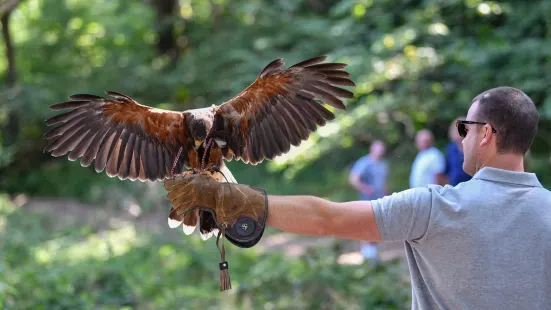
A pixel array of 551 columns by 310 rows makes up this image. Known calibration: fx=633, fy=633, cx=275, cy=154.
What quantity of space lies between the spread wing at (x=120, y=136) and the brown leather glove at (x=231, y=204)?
1.93 m

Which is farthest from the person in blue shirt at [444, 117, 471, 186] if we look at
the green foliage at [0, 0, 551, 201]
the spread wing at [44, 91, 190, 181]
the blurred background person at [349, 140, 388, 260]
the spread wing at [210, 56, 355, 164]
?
the spread wing at [44, 91, 190, 181]

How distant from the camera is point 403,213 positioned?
2021mm

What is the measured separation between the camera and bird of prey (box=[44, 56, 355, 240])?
4043mm

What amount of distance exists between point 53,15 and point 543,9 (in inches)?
431

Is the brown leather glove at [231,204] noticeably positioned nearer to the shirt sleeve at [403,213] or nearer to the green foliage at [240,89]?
the shirt sleeve at [403,213]

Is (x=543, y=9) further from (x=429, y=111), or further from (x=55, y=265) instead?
(x=55, y=265)

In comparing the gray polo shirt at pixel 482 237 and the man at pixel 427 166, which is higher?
the man at pixel 427 166

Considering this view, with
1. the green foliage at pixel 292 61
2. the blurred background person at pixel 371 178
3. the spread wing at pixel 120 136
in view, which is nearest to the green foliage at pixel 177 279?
the blurred background person at pixel 371 178

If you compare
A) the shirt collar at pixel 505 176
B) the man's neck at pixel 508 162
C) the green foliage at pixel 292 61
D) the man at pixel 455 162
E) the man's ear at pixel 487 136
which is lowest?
the shirt collar at pixel 505 176

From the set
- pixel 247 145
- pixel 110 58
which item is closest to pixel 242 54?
pixel 110 58

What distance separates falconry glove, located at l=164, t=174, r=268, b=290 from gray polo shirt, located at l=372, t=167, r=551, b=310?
15.2 inches

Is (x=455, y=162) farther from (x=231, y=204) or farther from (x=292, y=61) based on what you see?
(x=231, y=204)

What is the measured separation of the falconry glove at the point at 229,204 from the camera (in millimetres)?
2100

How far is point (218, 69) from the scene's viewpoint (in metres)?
13.6
